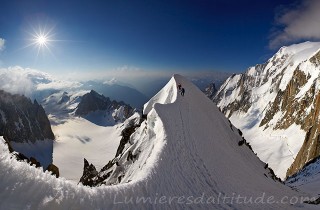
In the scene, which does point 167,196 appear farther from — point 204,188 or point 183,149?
point 183,149

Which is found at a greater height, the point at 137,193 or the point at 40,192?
the point at 40,192

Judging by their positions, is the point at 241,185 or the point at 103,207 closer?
the point at 103,207

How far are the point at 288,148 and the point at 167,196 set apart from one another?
186502mm

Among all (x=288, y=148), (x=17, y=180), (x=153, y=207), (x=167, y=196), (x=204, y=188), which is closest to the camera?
(x=17, y=180)

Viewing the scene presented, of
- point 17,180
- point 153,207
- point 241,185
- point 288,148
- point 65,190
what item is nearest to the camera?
point 17,180

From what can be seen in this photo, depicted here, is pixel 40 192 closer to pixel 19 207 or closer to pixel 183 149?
pixel 19 207

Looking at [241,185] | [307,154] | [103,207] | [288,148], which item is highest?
[103,207]

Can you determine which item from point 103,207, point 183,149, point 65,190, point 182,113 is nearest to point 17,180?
point 65,190

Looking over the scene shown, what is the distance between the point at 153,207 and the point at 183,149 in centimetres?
1033

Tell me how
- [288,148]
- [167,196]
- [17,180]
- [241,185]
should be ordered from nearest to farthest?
[17,180] → [167,196] → [241,185] → [288,148]

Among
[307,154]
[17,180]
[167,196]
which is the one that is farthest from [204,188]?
[307,154]

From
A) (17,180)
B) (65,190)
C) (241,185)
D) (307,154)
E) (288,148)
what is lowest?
(288,148)

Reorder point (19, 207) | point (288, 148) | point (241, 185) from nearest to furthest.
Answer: point (19, 207), point (241, 185), point (288, 148)

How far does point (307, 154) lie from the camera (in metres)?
104
